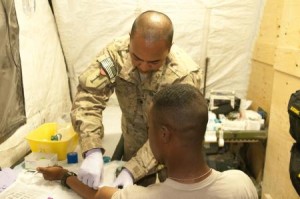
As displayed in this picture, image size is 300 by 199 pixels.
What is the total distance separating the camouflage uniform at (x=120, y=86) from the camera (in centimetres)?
137

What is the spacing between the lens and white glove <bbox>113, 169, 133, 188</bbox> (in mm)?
1205

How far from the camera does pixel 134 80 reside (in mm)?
1498

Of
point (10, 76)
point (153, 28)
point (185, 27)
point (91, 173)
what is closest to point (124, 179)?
point (91, 173)

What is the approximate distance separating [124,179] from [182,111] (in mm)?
550

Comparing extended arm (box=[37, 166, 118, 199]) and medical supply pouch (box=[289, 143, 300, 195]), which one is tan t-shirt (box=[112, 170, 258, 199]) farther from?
medical supply pouch (box=[289, 143, 300, 195])

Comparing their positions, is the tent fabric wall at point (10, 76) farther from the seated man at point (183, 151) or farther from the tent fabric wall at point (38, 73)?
the seated man at point (183, 151)

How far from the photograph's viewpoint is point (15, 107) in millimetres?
1800

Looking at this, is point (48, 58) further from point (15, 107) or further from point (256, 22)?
point (256, 22)

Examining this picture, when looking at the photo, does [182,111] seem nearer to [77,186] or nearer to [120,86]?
[77,186]

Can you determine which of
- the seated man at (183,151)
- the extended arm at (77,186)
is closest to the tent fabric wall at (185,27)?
the extended arm at (77,186)

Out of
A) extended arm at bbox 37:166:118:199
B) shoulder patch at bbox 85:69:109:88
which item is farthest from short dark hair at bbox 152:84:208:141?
shoulder patch at bbox 85:69:109:88

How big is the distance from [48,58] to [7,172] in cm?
120

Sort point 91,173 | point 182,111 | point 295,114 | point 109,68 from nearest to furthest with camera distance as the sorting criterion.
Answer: point 182,111, point 91,173, point 295,114, point 109,68

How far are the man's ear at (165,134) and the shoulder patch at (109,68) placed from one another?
0.71m
